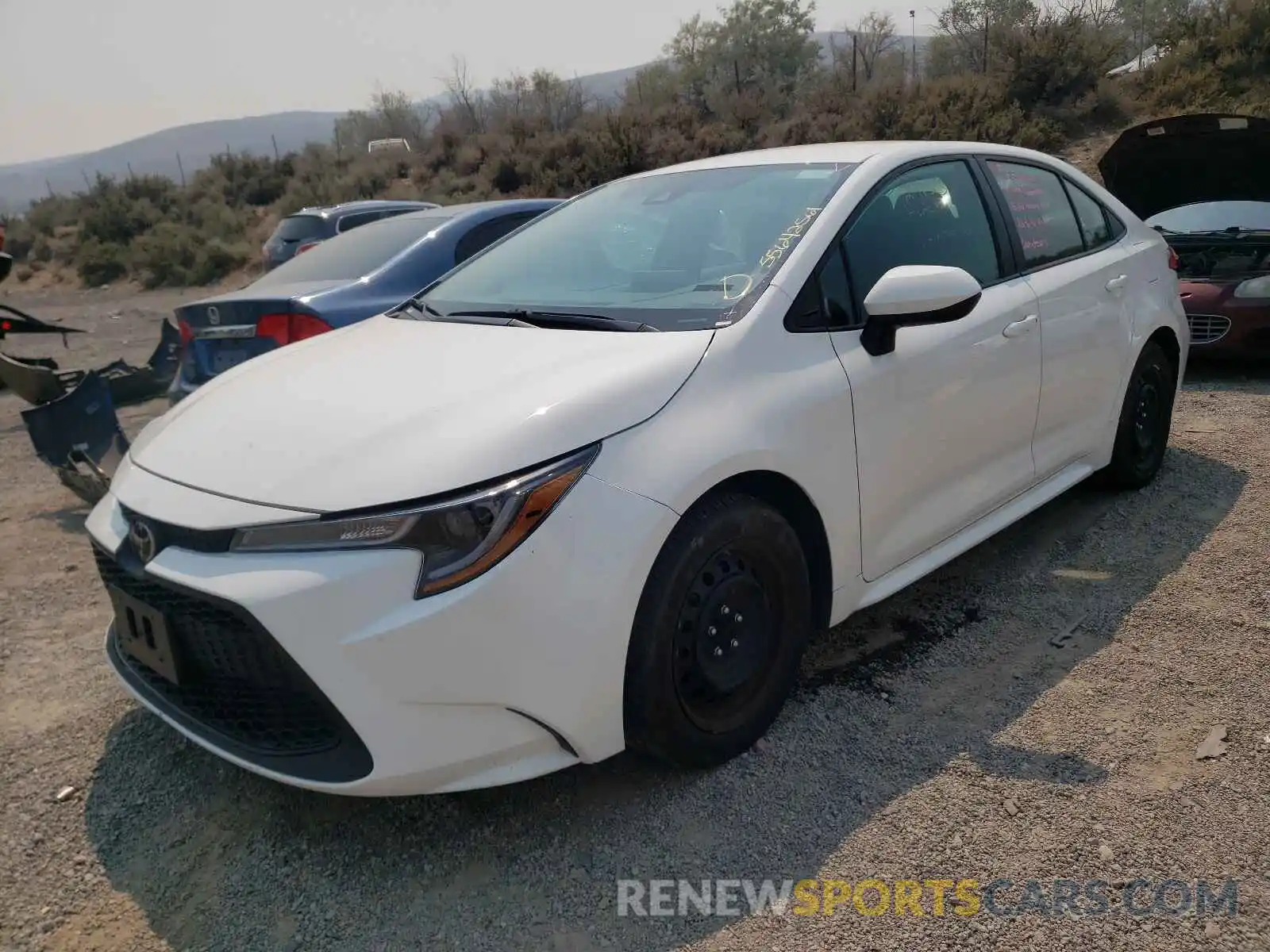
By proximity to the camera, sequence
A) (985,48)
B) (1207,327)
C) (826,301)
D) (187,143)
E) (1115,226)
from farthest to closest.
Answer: (187,143) → (985,48) → (1207,327) → (1115,226) → (826,301)

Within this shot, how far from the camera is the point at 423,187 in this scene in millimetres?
26562

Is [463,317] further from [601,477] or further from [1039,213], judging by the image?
[1039,213]

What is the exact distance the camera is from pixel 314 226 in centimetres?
1168

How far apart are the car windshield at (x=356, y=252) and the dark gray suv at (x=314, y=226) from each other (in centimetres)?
584

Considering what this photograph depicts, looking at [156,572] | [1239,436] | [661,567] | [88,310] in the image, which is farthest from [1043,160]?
[88,310]

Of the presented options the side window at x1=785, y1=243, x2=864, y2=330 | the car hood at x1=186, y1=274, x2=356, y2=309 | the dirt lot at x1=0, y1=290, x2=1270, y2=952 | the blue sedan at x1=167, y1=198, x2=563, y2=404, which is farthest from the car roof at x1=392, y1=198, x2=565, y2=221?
the dirt lot at x1=0, y1=290, x2=1270, y2=952

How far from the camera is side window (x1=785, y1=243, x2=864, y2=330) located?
112 inches

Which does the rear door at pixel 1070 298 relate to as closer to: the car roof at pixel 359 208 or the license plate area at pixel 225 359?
the license plate area at pixel 225 359

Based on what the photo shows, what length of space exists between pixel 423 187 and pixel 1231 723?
26.3 metres

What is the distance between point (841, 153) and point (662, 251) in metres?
0.73

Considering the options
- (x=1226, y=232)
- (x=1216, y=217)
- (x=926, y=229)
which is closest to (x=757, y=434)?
(x=926, y=229)

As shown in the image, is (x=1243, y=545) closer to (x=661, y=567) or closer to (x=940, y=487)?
(x=940, y=487)

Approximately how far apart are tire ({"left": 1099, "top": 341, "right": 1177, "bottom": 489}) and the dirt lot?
0.91m

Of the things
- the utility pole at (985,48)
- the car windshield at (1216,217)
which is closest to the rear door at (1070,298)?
the car windshield at (1216,217)
